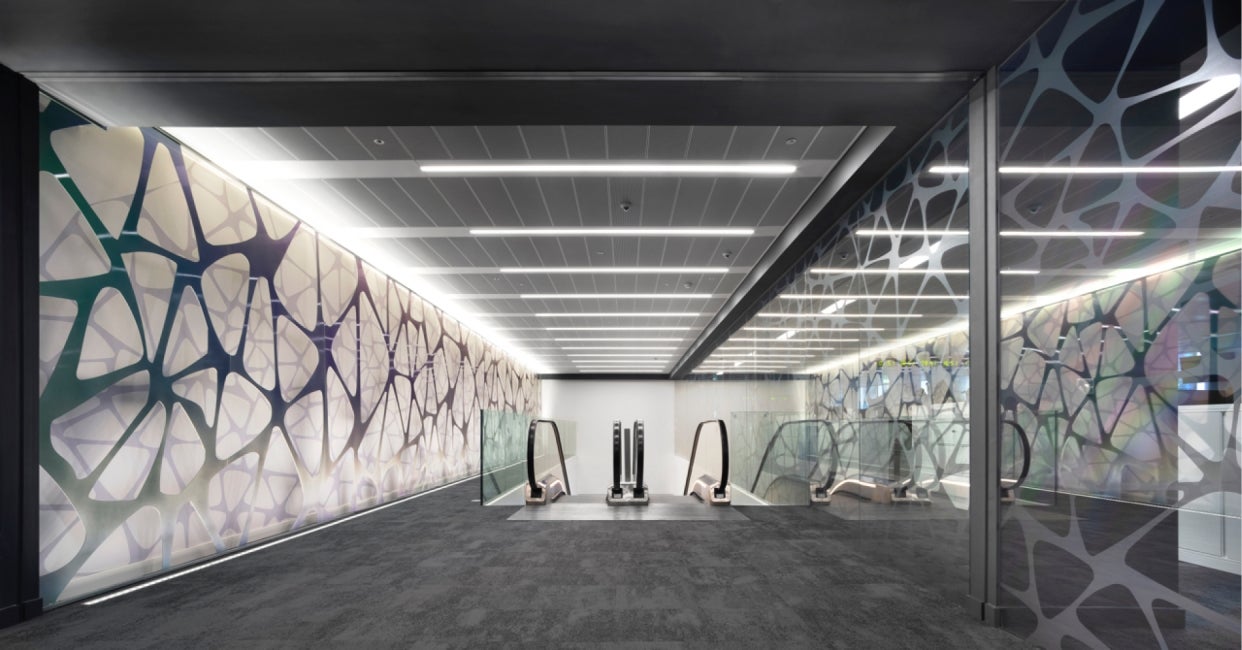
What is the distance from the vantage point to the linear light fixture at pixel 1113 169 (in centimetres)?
241

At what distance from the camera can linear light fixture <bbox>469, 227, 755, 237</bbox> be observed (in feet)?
26.0

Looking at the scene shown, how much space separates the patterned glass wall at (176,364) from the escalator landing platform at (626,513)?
2.63 meters

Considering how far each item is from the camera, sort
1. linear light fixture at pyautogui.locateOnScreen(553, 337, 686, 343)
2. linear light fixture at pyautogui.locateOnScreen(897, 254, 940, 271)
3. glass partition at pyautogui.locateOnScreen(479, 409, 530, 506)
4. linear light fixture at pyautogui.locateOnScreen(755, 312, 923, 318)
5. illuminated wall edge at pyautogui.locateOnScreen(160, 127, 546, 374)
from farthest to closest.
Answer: linear light fixture at pyautogui.locateOnScreen(553, 337, 686, 343) → glass partition at pyautogui.locateOnScreen(479, 409, 530, 506) → illuminated wall edge at pyautogui.locateOnScreen(160, 127, 546, 374) → linear light fixture at pyautogui.locateOnScreen(755, 312, 923, 318) → linear light fixture at pyautogui.locateOnScreen(897, 254, 940, 271)

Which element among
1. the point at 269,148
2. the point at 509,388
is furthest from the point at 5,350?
the point at 509,388

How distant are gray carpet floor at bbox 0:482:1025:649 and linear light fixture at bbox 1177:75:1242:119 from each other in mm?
2722

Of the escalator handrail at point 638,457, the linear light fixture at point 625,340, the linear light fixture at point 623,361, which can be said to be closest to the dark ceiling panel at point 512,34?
the escalator handrail at point 638,457

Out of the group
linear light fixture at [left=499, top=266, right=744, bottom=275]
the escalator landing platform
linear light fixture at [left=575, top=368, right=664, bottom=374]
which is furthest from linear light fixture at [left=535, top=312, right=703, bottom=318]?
linear light fixture at [left=575, top=368, right=664, bottom=374]

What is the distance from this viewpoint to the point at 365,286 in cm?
941

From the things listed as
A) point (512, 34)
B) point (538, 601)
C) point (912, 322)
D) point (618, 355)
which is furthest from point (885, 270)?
point (618, 355)

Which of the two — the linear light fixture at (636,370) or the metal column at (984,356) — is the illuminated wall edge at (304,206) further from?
the linear light fixture at (636,370)

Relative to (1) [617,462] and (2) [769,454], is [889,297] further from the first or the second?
(1) [617,462]

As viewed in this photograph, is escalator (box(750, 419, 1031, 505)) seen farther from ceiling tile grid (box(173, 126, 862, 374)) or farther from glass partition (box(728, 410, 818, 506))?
ceiling tile grid (box(173, 126, 862, 374))

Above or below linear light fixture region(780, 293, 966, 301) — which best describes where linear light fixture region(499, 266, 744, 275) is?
above

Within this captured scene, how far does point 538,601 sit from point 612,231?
486 centimetres
